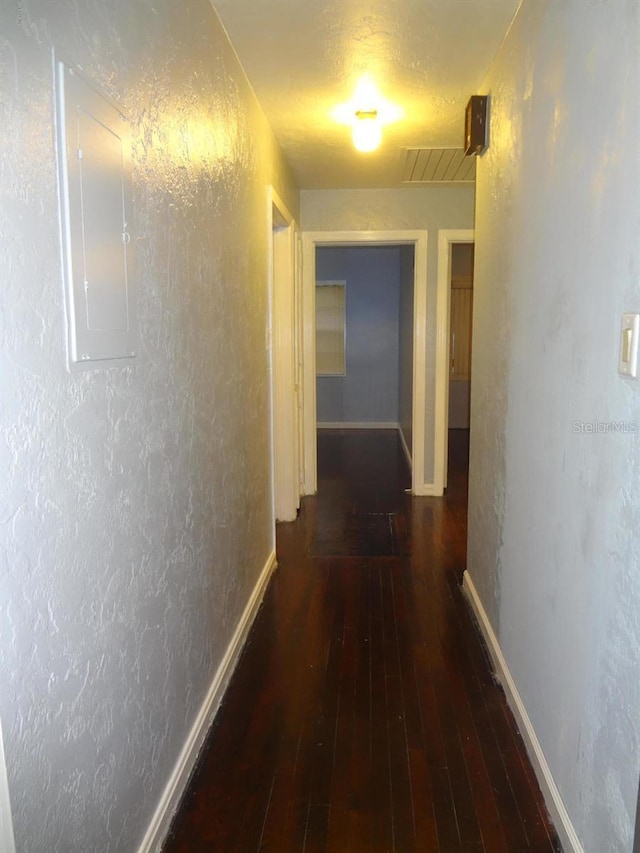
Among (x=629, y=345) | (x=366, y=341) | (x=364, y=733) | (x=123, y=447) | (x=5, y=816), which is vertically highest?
(x=366, y=341)

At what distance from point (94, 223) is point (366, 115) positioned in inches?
85.0

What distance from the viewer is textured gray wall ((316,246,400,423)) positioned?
807 cm

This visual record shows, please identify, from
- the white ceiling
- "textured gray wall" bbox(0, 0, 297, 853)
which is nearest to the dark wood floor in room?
"textured gray wall" bbox(0, 0, 297, 853)

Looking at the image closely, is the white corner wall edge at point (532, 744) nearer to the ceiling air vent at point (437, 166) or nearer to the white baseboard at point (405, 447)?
the ceiling air vent at point (437, 166)

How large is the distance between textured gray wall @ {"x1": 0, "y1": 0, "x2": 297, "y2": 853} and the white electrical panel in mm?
39

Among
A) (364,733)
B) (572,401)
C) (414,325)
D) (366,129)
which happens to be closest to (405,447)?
(414,325)

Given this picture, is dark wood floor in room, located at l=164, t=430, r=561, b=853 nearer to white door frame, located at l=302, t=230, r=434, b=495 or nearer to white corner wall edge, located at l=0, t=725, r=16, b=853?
white corner wall edge, located at l=0, t=725, r=16, b=853

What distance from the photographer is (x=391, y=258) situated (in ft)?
26.3

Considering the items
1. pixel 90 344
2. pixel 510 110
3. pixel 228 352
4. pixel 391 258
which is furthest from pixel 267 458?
pixel 391 258

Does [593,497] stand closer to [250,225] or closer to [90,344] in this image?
[90,344]

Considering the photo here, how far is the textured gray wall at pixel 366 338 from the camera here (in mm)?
8070

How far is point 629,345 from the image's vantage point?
116 cm

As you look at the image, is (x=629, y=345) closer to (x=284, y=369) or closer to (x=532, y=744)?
(x=532, y=744)

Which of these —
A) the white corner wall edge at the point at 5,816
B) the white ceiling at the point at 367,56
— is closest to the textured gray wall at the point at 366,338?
the white ceiling at the point at 367,56
